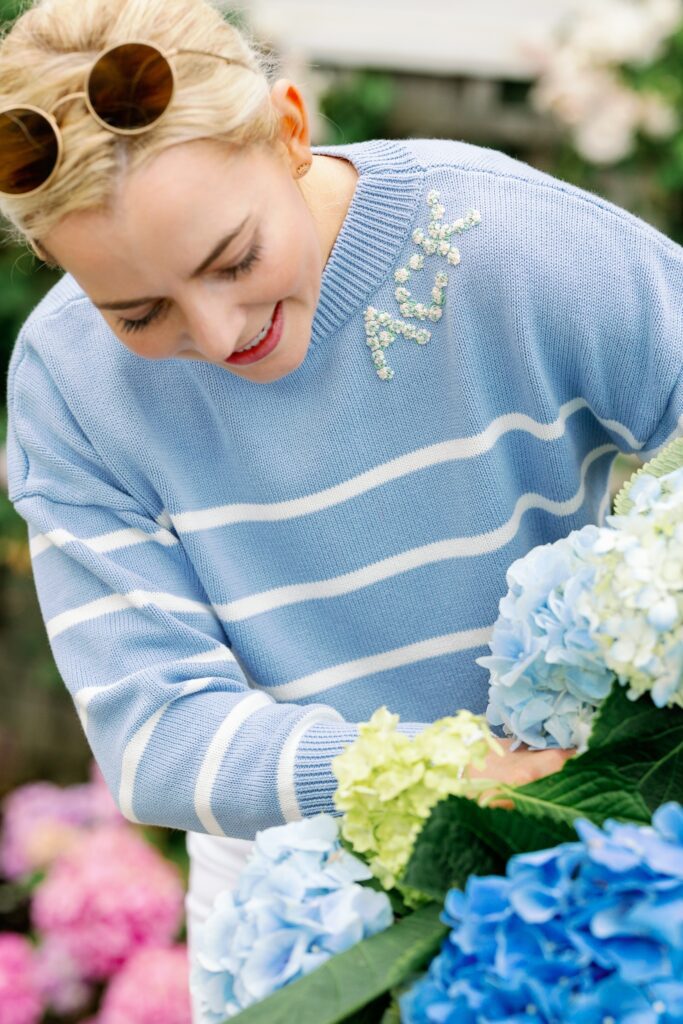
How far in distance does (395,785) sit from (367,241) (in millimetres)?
775

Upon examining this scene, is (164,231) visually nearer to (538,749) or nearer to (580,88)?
(538,749)

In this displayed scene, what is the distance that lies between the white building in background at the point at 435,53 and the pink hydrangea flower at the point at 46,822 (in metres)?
2.04

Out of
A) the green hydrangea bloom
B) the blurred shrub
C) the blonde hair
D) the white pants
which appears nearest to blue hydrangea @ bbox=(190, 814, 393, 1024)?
the green hydrangea bloom

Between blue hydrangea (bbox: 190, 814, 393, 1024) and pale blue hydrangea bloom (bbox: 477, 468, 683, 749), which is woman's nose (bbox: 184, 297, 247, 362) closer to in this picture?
pale blue hydrangea bloom (bbox: 477, 468, 683, 749)

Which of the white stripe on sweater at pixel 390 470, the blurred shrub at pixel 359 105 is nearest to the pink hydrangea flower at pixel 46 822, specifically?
the white stripe on sweater at pixel 390 470

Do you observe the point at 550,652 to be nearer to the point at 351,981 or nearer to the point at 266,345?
the point at 351,981

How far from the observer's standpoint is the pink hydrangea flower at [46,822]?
298 centimetres

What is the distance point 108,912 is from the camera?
261cm

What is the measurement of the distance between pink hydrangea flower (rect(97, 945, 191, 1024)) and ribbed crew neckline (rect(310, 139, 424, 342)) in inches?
57.4

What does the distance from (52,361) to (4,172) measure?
0.40 m

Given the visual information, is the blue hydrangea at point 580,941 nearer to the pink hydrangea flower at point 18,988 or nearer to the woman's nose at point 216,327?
the woman's nose at point 216,327

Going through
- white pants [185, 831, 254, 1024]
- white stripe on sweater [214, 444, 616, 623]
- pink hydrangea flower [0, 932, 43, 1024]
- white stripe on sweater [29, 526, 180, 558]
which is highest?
white stripe on sweater [29, 526, 180, 558]

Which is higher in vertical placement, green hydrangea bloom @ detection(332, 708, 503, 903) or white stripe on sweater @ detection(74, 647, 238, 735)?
green hydrangea bloom @ detection(332, 708, 503, 903)

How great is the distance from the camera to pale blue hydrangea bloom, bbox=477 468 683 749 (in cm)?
88
